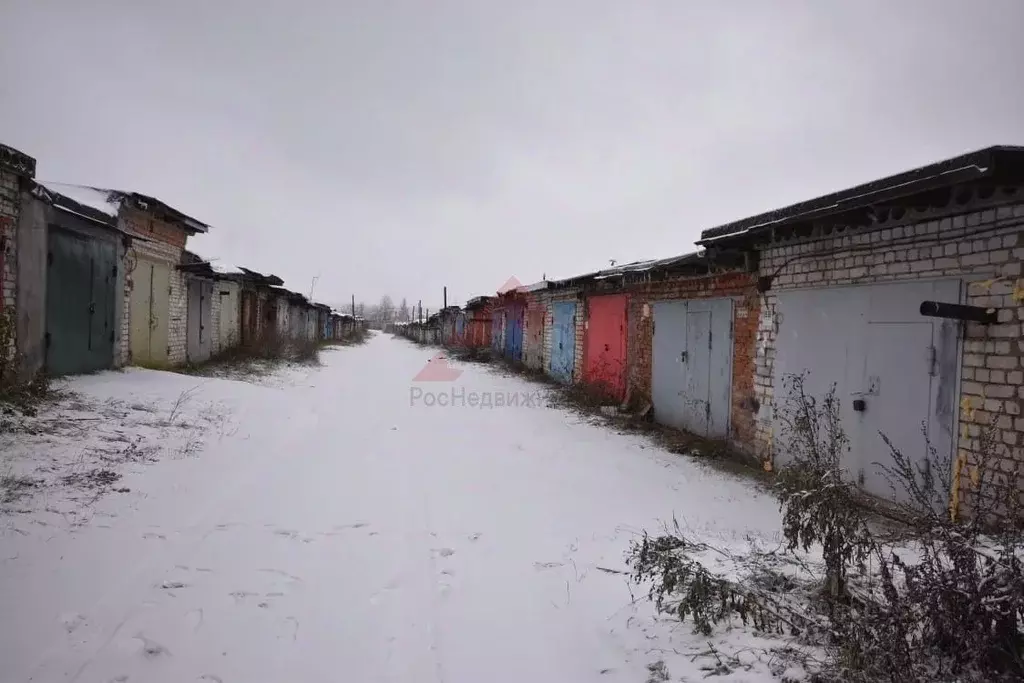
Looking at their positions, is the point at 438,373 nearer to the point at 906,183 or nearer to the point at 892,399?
the point at 892,399

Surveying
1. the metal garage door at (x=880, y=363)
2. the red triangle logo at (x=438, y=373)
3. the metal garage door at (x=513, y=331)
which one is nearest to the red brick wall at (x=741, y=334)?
the metal garage door at (x=880, y=363)

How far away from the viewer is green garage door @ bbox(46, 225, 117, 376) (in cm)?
837

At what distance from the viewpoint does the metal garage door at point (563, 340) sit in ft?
48.1

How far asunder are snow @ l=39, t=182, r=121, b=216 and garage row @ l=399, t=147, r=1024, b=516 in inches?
393

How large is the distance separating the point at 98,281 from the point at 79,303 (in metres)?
0.75

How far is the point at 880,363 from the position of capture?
5.27 m

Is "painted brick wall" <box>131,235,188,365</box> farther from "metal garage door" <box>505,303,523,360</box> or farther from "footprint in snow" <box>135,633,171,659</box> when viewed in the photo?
"footprint in snow" <box>135,633,171,659</box>

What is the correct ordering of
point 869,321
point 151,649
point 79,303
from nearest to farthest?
point 151,649, point 869,321, point 79,303

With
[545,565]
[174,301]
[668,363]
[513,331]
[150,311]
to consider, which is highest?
[174,301]

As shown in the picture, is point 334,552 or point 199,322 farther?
point 199,322

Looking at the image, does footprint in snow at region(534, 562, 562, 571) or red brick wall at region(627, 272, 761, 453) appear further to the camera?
red brick wall at region(627, 272, 761, 453)

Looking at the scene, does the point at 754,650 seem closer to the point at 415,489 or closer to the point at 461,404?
the point at 415,489

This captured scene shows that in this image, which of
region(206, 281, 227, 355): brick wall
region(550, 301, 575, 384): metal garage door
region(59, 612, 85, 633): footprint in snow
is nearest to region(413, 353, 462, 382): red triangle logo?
region(550, 301, 575, 384): metal garage door

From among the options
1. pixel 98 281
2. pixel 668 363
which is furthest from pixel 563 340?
pixel 98 281
